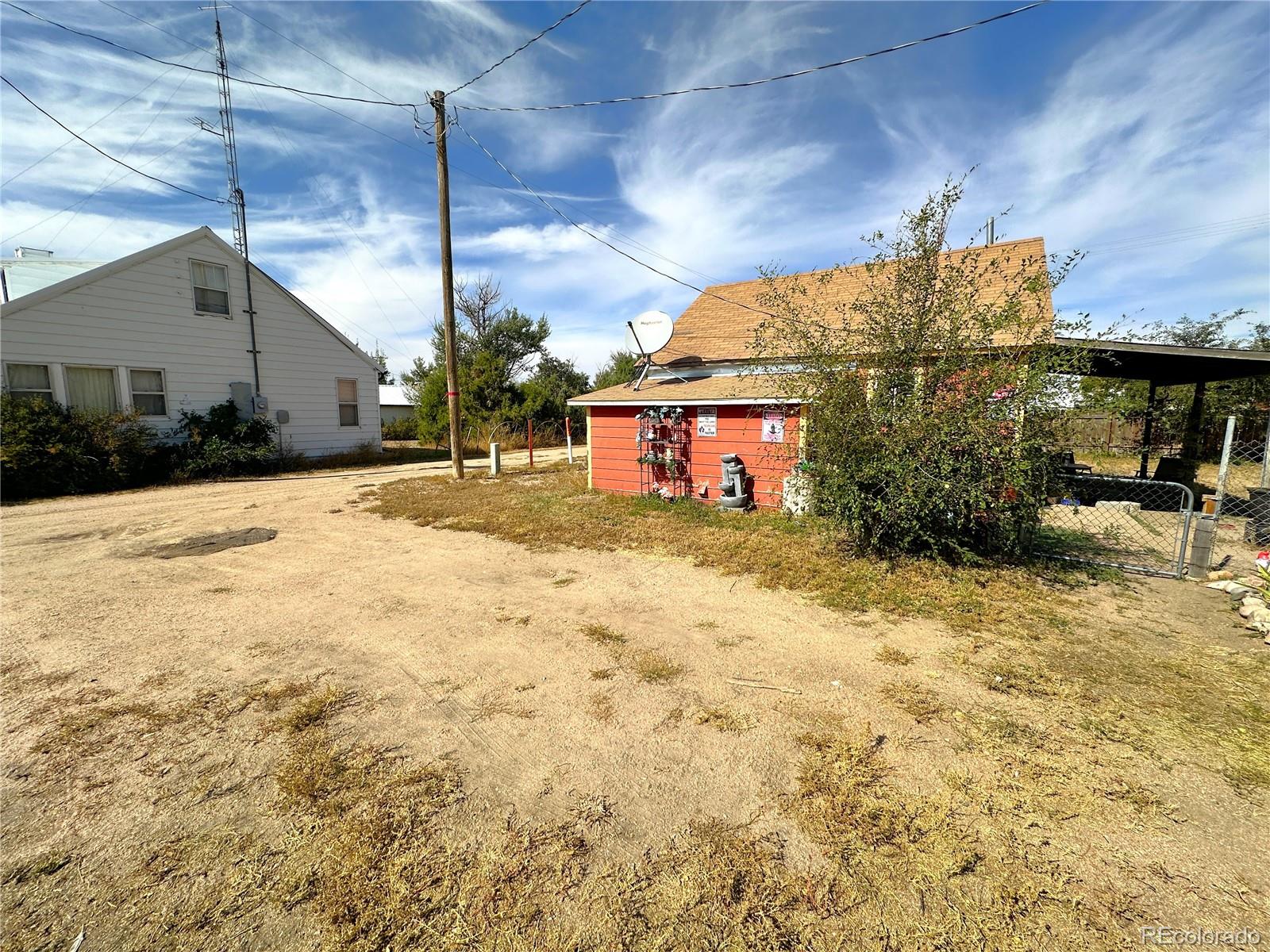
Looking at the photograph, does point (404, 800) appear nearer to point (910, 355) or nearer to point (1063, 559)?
point (910, 355)

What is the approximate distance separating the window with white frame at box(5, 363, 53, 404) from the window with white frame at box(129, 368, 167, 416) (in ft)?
4.53

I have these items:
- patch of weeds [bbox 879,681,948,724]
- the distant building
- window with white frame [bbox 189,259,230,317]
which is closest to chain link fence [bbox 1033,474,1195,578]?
patch of weeds [bbox 879,681,948,724]

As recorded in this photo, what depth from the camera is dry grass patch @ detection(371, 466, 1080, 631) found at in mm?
4883

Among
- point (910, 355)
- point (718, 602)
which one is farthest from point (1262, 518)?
point (718, 602)

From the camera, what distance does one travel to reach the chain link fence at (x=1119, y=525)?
18.9ft

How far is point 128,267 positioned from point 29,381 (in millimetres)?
3440

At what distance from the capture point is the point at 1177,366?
9523 millimetres

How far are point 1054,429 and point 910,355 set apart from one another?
1570 millimetres

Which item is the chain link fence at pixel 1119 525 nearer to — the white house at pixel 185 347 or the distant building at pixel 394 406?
the white house at pixel 185 347

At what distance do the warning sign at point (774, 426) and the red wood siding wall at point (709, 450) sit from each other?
103 mm

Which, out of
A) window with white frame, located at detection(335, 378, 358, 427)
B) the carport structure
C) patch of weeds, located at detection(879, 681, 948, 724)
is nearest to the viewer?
patch of weeds, located at detection(879, 681, 948, 724)

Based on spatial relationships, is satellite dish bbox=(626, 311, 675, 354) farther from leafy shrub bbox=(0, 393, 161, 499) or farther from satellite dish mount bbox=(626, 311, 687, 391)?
leafy shrub bbox=(0, 393, 161, 499)

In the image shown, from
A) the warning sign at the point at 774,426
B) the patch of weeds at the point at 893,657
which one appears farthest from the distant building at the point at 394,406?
the patch of weeds at the point at 893,657

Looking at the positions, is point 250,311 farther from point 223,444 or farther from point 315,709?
point 315,709
